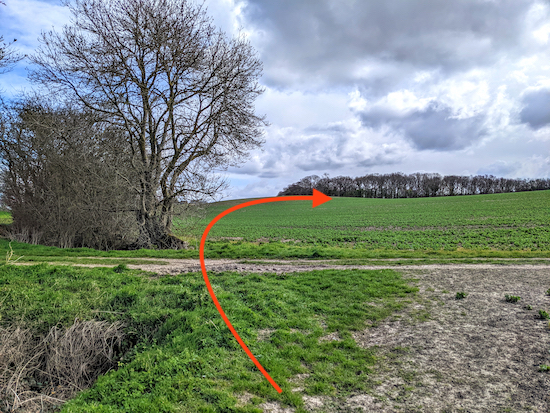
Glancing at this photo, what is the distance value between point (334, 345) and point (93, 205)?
711 inches

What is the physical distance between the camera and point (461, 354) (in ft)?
22.6

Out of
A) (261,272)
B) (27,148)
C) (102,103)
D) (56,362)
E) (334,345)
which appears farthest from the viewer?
(27,148)

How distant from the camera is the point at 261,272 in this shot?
1323cm

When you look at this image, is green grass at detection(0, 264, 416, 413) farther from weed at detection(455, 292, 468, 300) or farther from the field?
weed at detection(455, 292, 468, 300)

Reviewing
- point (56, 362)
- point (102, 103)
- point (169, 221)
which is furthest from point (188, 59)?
point (56, 362)

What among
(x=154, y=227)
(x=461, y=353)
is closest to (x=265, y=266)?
(x=461, y=353)

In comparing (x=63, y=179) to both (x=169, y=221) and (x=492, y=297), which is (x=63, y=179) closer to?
(x=169, y=221)

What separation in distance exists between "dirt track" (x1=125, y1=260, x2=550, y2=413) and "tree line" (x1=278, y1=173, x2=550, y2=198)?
329 feet

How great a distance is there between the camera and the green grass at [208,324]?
5.32 m

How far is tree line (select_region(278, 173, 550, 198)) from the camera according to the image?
113 metres

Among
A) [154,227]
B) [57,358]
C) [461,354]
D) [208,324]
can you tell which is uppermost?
[154,227]

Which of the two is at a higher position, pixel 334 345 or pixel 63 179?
pixel 63 179

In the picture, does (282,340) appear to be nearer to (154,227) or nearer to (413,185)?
(154,227)

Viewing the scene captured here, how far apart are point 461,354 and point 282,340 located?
382cm
